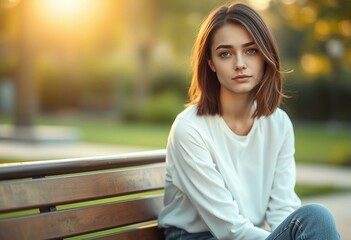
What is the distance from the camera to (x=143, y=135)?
19016mm

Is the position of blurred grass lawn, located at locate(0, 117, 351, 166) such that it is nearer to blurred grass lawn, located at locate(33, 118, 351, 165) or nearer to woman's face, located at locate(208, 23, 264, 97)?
blurred grass lawn, located at locate(33, 118, 351, 165)

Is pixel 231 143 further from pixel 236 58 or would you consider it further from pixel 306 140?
pixel 306 140

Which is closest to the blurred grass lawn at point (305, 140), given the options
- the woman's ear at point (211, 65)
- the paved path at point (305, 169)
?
the paved path at point (305, 169)

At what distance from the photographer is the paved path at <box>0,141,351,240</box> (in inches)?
309

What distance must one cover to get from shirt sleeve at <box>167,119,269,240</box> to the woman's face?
1.02ft

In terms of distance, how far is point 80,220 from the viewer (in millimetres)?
2908

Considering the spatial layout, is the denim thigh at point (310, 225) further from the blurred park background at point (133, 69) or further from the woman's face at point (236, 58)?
the blurred park background at point (133, 69)

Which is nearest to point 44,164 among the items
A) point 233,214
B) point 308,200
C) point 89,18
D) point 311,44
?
point 233,214

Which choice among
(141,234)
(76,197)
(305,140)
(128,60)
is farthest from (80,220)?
(128,60)

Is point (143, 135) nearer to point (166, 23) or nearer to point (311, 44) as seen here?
point (311, 44)

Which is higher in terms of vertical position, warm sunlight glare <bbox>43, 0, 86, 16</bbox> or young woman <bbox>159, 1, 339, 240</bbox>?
warm sunlight glare <bbox>43, 0, 86, 16</bbox>

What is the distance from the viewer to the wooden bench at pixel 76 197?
8.55 feet

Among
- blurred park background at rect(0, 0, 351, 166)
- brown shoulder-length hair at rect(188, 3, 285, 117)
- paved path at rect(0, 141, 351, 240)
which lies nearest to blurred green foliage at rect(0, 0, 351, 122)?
blurred park background at rect(0, 0, 351, 166)

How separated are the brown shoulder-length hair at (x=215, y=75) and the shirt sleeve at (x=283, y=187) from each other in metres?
0.21
